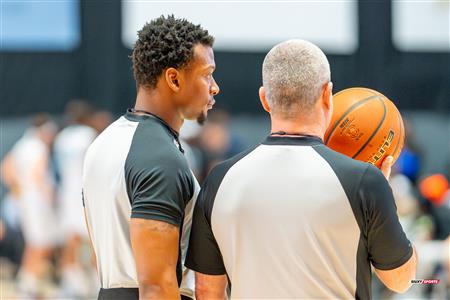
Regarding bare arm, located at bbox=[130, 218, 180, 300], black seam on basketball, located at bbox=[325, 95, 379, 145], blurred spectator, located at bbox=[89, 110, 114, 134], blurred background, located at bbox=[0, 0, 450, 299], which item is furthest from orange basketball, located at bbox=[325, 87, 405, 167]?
blurred spectator, located at bbox=[89, 110, 114, 134]

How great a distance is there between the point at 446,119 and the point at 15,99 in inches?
237

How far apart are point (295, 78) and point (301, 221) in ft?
1.52

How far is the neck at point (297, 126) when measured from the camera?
2.65m

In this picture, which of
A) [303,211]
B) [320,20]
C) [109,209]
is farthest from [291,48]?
[320,20]

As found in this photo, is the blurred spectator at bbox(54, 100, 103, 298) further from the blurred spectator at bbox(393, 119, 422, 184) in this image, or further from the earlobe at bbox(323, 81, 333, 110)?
the earlobe at bbox(323, 81, 333, 110)

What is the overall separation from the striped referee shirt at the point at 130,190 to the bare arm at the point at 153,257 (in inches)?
1.3

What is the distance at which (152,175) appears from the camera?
2.73 metres

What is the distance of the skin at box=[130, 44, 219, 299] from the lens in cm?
268

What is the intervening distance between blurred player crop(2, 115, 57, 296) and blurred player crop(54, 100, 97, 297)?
174 mm

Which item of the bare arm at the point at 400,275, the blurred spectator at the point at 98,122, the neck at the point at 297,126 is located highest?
the neck at the point at 297,126

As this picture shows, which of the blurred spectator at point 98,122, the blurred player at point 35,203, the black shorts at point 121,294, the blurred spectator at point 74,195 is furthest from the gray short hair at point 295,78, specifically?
the blurred player at point 35,203

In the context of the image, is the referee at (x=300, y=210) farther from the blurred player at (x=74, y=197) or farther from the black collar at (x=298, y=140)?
the blurred player at (x=74, y=197)

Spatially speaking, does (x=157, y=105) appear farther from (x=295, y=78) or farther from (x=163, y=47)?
(x=295, y=78)

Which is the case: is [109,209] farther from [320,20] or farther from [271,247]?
[320,20]
